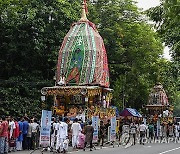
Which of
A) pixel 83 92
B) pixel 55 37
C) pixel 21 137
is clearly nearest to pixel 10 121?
pixel 21 137

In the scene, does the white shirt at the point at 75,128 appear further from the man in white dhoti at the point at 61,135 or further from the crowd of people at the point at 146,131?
the crowd of people at the point at 146,131

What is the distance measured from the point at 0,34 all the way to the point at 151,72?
18.3m

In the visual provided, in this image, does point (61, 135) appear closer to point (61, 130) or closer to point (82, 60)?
point (61, 130)

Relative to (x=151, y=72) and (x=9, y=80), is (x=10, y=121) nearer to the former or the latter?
(x=9, y=80)

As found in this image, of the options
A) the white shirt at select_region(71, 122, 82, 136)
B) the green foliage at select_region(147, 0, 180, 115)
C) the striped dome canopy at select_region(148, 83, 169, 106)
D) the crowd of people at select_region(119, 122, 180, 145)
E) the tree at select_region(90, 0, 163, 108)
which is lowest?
the crowd of people at select_region(119, 122, 180, 145)

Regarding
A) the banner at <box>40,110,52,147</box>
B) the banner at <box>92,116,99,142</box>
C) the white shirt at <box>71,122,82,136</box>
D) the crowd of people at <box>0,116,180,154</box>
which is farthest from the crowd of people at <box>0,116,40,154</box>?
the banner at <box>92,116,99,142</box>

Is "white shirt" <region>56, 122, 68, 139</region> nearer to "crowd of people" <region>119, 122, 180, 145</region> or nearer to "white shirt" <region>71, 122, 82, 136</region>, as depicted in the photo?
"white shirt" <region>71, 122, 82, 136</region>

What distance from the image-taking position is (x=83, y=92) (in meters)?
24.7

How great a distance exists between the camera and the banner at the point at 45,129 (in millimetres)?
16531

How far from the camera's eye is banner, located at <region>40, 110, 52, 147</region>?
54.2 ft

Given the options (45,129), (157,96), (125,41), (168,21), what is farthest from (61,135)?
(157,96)

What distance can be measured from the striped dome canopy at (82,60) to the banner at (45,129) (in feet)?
31.7

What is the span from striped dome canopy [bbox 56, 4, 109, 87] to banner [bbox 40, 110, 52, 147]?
9655 millimetres

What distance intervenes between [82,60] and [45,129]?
1067 centimetres
